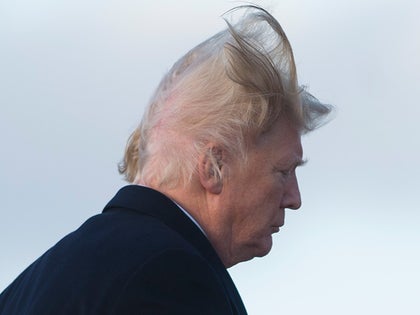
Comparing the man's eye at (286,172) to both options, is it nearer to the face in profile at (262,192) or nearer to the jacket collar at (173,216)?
the face in profile at (262,192)

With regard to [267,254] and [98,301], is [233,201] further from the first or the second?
[98,301]

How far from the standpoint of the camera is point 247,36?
142 inches

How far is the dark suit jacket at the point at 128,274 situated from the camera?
9.56 ft

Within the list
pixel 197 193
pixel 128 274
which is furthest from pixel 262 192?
pixel 128 274

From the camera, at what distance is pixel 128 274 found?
293 cm

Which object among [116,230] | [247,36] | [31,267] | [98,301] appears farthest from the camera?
[247,36]

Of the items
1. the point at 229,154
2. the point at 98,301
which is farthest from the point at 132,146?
the point at 98,301

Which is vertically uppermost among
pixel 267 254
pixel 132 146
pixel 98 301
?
pixel 132 146

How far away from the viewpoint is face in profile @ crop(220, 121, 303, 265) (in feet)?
11.4

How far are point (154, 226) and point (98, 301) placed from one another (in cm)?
33

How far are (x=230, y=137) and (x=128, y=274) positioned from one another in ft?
2.29

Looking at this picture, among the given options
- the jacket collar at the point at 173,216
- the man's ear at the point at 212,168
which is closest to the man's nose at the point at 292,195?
the man's ear at the point at 212,168

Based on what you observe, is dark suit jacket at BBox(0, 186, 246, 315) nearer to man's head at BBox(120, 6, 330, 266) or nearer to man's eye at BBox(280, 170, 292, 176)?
man's head at BBox(120, 6, 330, 266)

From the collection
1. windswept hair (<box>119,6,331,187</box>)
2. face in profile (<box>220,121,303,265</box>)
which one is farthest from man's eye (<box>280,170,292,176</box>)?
windswept hair (<box>119,6,331,187</box>)
